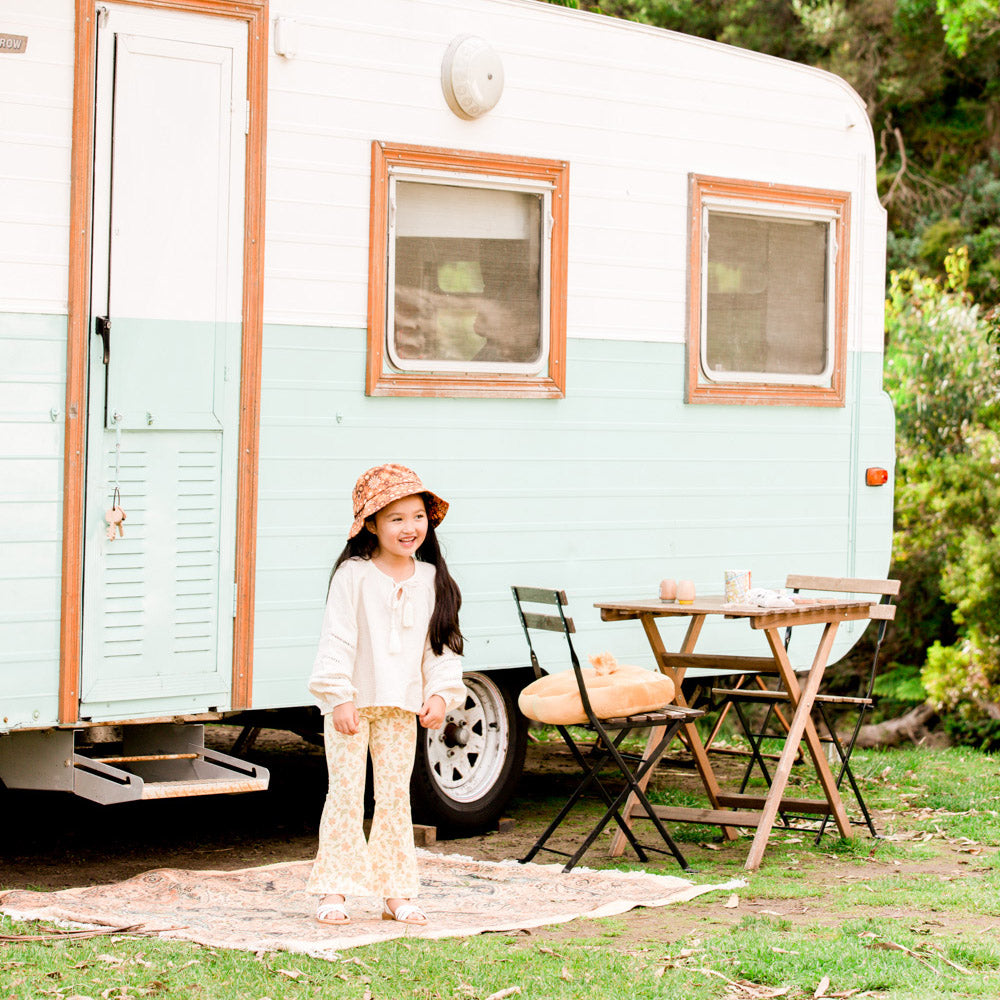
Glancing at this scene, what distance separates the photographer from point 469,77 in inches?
238

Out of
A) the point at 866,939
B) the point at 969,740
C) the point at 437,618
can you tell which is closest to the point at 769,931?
the point at 866,939

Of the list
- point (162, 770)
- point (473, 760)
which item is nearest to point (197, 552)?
point (162, 770)

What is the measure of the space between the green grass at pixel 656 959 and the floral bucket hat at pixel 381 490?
1237 mm

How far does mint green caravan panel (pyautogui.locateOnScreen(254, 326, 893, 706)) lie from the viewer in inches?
225

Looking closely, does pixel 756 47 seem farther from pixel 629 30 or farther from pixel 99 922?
pixel 99 922

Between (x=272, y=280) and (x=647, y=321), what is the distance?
1.72 m

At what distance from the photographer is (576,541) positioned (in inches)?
253

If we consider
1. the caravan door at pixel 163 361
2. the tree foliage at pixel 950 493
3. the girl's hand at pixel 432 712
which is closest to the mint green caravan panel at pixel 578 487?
the caravan door at pixel 163 361

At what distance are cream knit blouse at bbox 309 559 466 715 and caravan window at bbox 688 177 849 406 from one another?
2311 mm

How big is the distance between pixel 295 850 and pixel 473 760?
809 millimetres

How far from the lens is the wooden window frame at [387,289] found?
5.89 meters

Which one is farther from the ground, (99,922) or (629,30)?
(629,30)

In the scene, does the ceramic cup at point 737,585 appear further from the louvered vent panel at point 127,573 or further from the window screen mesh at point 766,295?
the louvered vent panel at point 127,573

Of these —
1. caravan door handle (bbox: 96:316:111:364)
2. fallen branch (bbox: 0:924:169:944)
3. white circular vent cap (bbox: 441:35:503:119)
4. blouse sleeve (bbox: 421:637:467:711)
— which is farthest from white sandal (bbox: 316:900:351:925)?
white circular vent cap (bbox: 441:35:503:119)
